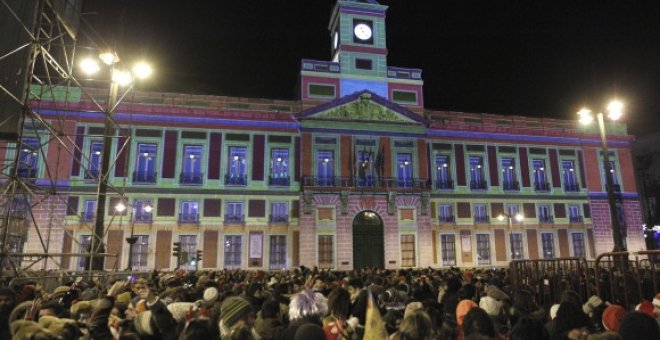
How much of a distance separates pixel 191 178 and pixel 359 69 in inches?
625

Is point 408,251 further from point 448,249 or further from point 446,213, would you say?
point 446,213

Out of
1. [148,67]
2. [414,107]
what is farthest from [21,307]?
[414,107]

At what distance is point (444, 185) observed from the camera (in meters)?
35.6

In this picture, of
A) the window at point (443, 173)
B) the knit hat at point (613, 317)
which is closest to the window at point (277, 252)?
the window at point (443, 173)

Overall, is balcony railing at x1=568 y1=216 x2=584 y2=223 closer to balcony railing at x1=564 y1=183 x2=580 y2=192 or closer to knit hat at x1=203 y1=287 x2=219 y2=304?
balcony railing at x1=564 y1=183 x2=580 y2=192

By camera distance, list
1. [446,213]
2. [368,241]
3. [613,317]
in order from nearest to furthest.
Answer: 1. [613,317]
2. [368,241]
3. [446,213]

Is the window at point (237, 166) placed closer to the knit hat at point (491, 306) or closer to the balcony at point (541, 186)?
the balcony at point (541, 186)

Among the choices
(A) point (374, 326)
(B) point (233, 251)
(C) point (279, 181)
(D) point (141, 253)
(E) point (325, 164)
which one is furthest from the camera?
(E) point (325, 164)

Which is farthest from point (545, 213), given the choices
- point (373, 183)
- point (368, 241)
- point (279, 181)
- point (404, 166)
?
point (279, 181)

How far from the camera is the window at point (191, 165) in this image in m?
31.7

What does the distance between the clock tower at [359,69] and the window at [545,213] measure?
44.0 ft

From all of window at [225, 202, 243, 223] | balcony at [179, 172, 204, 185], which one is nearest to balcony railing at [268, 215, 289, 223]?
window at [225, 202, 243, 223]

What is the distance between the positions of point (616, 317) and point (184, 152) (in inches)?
1202

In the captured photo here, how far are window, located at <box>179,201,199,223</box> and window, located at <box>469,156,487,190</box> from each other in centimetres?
2195
